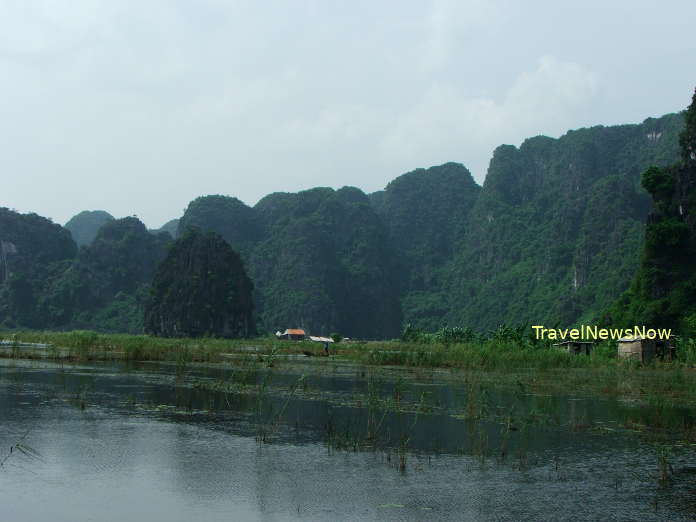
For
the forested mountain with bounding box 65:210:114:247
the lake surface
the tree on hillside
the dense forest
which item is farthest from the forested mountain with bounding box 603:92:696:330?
the forested mountain with bounding box 65:210:114:247

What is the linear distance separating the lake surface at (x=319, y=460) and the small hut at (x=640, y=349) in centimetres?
1145

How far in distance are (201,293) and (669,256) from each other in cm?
3739

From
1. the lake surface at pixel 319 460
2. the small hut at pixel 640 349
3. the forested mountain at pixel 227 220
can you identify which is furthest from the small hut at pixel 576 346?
the forested mountain at pixel 227 220

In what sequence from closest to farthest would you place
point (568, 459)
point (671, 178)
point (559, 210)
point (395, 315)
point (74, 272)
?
point (568, 459) < point (671, 178) < point (74, 272) < point (559, 210) < point (395, 315)

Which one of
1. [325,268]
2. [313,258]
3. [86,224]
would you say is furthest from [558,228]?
[86,224]

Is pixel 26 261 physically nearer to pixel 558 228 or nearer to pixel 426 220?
pixel 558 228

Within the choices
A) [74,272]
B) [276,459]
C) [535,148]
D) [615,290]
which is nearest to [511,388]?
[276,459]

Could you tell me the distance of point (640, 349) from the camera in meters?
22.3

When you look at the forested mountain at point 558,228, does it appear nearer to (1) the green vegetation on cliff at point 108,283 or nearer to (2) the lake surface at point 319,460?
(1) the green vegetation on cliff at point 108,283

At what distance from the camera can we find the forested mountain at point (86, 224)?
127 m

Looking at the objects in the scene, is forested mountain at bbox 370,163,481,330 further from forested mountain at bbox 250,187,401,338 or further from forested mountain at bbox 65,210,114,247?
forested mountain at bbox 65,210,114,247

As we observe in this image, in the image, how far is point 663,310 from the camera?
31.1 m

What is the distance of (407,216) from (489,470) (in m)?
106

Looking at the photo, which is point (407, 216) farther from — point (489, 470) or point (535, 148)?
point (489, 470)
